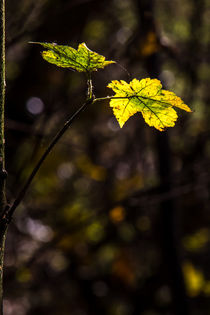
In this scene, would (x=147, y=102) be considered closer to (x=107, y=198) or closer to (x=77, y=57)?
(x=77, y=57)

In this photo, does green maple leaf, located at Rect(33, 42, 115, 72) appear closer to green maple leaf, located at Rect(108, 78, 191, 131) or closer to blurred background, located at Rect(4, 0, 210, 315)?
→ green maple leaf, located at Rect(108, 78, 191, 131)

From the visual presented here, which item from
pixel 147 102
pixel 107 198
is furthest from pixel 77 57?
pixel 107 198

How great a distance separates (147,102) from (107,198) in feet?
8.19

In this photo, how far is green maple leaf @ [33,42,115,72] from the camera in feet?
1.79

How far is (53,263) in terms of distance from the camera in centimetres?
379

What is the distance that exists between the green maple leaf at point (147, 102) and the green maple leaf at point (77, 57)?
0.17 feet

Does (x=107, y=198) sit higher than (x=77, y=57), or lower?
higher

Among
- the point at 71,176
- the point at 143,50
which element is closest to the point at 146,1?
the point at 143,50

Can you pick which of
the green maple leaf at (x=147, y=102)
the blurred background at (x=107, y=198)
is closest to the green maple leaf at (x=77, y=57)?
the green maple leaf at (x=147, y=102)

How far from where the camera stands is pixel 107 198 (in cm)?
307

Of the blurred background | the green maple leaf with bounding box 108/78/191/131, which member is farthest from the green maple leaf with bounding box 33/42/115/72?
the blurred background

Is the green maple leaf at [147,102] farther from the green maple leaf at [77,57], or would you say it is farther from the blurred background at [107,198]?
the blurred background at [107,198]

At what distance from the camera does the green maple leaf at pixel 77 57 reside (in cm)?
55

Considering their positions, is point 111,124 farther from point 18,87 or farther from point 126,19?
point 18,87
